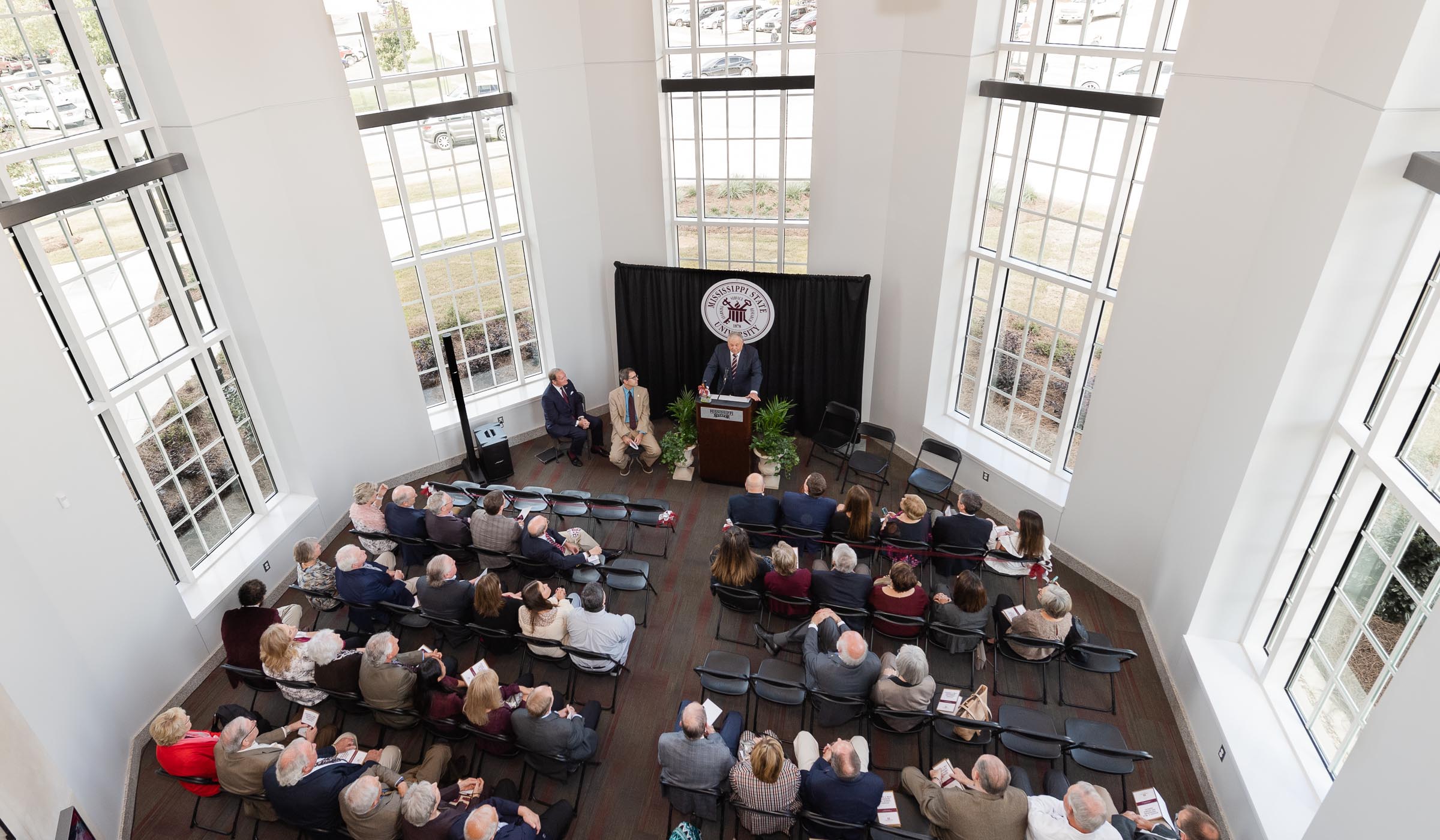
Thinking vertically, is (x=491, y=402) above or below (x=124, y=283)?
below

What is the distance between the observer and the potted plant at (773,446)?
877 cm

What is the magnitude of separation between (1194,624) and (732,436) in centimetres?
456

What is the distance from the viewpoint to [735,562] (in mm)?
6180

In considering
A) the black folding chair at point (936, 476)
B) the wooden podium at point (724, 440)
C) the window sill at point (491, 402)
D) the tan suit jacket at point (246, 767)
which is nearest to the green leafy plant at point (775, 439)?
the wooden podium at point (724, 440)

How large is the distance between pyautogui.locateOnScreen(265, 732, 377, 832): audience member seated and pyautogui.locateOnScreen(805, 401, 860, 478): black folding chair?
5553 mm

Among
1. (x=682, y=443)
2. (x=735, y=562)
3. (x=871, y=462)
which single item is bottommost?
(x=682, y=443)

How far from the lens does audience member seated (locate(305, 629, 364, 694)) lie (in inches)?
215

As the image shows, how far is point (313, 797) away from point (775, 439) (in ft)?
18.1

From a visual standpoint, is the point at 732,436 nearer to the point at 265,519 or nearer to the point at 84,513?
the point at 265,519

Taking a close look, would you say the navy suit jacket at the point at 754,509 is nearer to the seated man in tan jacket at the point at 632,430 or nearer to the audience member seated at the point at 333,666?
the seated man in tan jacket at the point at 632,430

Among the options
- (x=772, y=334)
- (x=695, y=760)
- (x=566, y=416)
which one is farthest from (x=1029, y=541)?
(x=566, y=416)

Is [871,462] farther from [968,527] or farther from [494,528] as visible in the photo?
[494,528]

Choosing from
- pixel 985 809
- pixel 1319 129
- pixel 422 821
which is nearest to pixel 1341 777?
pixel 985 809

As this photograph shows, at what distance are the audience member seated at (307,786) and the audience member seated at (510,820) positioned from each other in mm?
804
